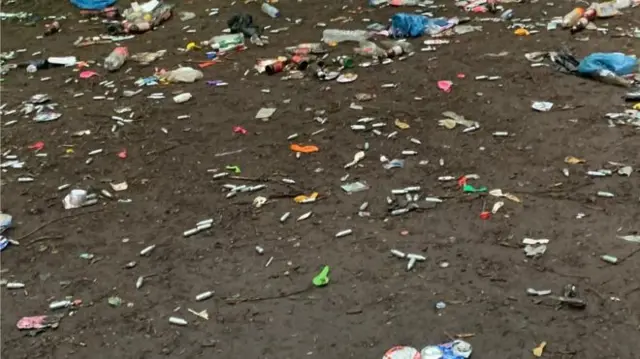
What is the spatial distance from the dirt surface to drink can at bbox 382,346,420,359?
4cm

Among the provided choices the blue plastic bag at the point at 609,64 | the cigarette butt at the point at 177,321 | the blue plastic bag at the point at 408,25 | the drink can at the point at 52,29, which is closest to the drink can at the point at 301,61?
the blue plastic bag at the point at 408,25

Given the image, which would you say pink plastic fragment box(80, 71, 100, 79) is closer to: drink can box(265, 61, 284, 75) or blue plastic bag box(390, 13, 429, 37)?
drink can box(265, 61, 284, 75)

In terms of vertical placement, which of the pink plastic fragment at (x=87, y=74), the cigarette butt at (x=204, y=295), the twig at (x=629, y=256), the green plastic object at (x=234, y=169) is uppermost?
the twig at (x=629, y=256)

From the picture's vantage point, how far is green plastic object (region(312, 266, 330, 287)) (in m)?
3.36

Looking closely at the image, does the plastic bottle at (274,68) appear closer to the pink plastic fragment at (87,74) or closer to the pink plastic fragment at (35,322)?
the pink plastic fragment at (87,74)

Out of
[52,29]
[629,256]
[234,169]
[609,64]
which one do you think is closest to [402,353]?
[629,256]

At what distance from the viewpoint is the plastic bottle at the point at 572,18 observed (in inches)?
243

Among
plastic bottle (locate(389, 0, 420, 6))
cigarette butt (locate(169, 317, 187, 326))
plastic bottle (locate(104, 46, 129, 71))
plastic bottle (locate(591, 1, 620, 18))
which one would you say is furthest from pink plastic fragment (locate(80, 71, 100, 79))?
plastic bottle (locate(591, 1, 620, 18))

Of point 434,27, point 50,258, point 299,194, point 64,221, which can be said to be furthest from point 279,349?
point 434,27

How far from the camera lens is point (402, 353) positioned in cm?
288

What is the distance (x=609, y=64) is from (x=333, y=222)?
2.83 meters

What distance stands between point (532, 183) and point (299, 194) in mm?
1430

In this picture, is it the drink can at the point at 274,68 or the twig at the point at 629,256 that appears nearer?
the twig at the point at 629,256

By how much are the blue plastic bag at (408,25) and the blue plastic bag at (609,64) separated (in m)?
1.70
